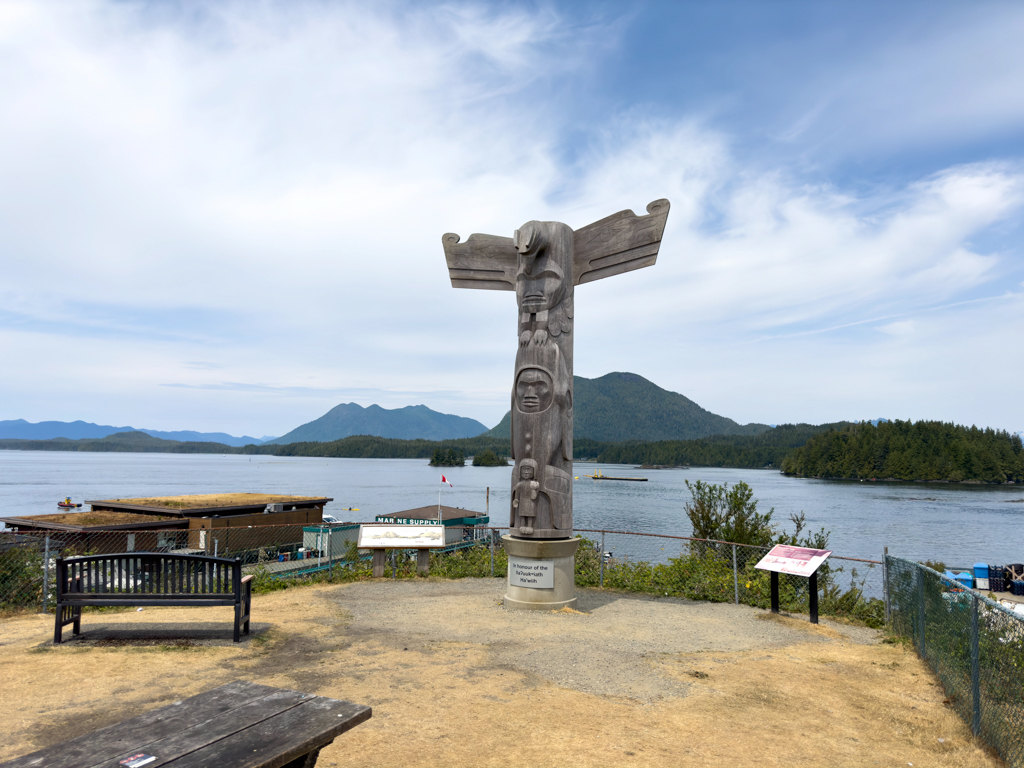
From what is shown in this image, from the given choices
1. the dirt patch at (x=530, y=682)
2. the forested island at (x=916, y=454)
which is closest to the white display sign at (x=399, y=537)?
the dirt patch at (x=530, y=682)

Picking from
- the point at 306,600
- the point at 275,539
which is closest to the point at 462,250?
the point at 306,600

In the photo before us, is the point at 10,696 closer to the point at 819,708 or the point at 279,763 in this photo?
the point at 279,763

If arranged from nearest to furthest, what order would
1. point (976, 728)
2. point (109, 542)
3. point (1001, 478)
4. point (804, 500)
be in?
point (976, 728)
point (109, 542)
point (804, 500)
point (1001, 478)

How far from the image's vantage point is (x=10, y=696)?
5.38 m

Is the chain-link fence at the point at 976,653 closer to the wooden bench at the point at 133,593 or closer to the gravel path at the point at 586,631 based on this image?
the gravel path at the point at 586,631

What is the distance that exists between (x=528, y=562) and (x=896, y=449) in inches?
3989

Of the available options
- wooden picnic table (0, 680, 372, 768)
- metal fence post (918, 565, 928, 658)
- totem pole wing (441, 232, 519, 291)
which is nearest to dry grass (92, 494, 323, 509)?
totem pole wing (441, 232, 519, 291)

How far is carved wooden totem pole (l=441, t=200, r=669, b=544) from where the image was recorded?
9367mm

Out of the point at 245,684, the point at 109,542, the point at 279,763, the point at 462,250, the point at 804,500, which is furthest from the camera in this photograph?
the point at 804,500

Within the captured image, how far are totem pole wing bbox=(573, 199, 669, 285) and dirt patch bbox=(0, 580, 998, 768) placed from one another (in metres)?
4.92

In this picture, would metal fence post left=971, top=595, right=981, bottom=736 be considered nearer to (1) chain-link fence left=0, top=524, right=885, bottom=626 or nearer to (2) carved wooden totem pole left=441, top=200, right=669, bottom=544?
(1) chain-link fence left=0, top=524, right=885, bottom=626

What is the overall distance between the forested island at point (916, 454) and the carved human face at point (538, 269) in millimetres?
98081

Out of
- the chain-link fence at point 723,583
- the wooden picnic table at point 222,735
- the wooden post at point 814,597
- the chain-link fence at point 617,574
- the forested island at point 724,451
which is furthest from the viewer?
the forested island at point 724,451

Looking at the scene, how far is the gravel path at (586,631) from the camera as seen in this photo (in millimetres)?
6406
